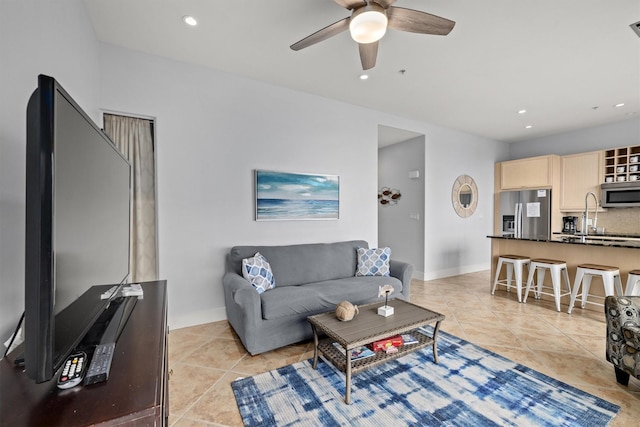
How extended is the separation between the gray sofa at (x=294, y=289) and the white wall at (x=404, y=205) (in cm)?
181

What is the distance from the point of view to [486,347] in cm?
257

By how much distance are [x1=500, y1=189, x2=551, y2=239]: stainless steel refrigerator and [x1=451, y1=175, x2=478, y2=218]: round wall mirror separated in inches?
28.4

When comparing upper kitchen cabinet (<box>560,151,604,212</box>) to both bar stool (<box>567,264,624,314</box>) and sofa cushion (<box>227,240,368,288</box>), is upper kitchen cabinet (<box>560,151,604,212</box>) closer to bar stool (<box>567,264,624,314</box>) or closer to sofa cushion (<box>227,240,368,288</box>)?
bar stool (<box>567,264,624,314</box>)

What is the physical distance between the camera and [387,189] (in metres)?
5.83

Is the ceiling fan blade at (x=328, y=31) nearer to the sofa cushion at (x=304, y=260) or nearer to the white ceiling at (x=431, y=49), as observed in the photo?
the white ceiling at (x=431, y=49)

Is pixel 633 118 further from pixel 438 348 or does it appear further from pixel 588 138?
pixel 438 348

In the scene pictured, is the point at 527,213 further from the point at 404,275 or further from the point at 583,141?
the point at 404,275

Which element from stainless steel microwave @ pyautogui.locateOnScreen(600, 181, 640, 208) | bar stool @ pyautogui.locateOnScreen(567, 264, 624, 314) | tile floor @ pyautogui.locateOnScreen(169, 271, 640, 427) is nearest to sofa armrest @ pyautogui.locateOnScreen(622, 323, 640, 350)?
tile floor @ pyautogui.locateOnScreen(169, 271, 640, 427)

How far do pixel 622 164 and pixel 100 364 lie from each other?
7101 mm

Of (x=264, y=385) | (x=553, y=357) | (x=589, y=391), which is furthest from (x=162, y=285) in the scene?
(x=553, y=357)

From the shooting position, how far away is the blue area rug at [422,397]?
1.68 metres

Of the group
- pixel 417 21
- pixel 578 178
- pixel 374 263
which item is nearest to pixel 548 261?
pixel 374 263

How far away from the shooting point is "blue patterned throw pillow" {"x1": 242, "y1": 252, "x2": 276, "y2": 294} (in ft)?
8.96

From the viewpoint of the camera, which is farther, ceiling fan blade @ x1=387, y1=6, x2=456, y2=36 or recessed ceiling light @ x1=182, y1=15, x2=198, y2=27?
recessed ceiling light @ x1=182, y1=15, x2=198, y2=27
